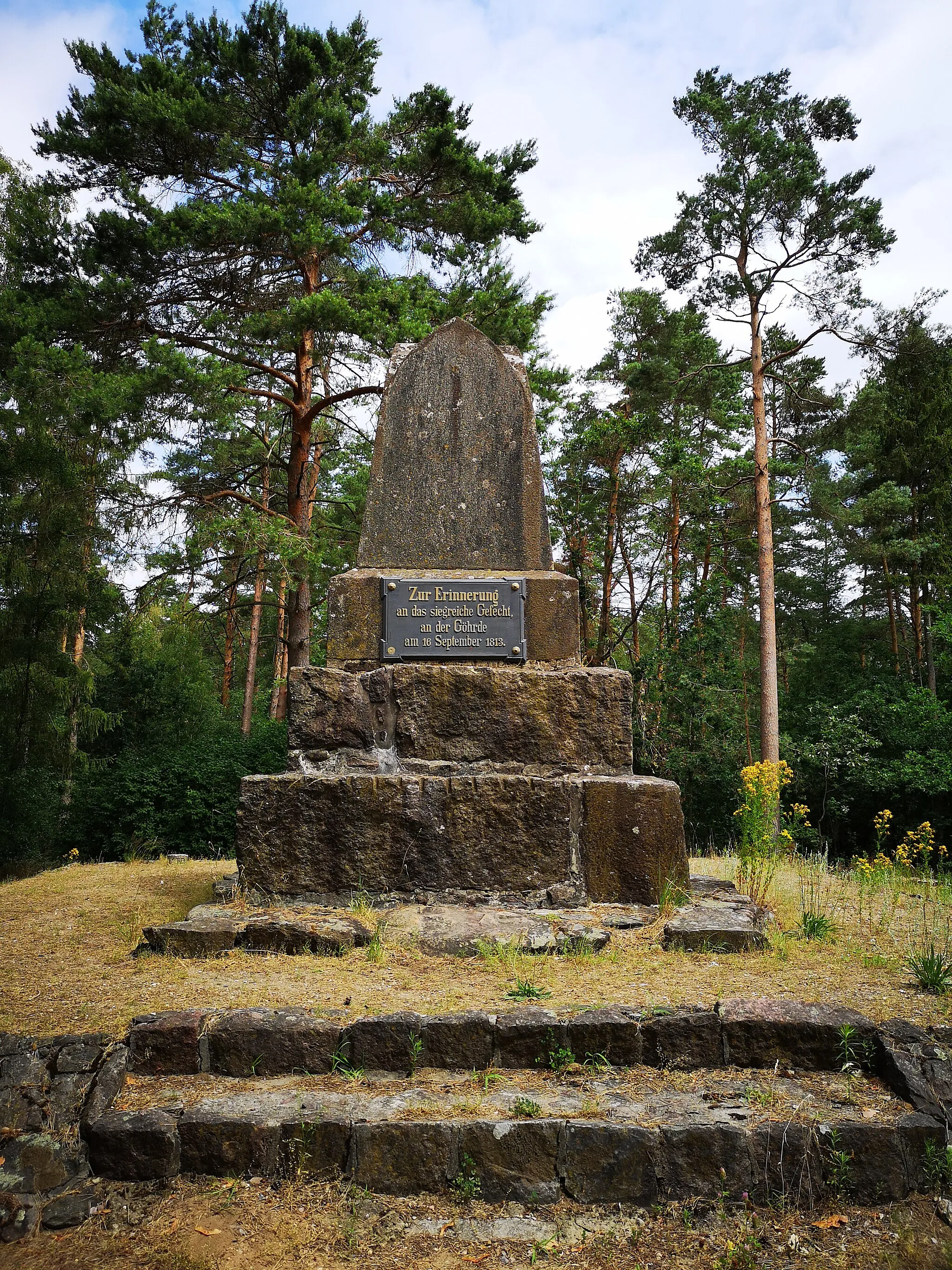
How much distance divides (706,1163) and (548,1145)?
459 millimetres

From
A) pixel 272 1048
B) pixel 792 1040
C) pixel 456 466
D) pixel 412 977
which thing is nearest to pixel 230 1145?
pixel 272 1048

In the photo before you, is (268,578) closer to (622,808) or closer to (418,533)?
(418,533)

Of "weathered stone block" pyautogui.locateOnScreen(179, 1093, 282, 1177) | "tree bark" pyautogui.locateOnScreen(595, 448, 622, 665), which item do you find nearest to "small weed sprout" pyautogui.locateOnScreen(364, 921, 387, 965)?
"weathered stone block" pyautogui.locateOnScreen(179, 1093, 282, 1177)

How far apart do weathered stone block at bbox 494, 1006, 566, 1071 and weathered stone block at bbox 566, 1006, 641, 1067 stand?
43 millimetres

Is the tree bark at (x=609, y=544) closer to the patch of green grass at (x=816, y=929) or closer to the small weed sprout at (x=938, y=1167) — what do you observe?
the patch of green grass at (x=816, y=929)

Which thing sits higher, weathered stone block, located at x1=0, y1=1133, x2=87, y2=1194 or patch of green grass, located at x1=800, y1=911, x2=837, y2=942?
patch of green grass, located at x1=800, y1=911, x2=837, y2=942

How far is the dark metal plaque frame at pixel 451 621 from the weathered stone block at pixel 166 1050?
2.52 meters

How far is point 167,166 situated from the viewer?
12.2 metres

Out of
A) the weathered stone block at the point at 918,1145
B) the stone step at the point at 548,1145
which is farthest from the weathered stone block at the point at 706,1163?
the weathered stone block at the point at 918,1145

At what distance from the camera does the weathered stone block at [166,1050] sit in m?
3.01

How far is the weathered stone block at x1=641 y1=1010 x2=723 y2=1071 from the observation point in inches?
119

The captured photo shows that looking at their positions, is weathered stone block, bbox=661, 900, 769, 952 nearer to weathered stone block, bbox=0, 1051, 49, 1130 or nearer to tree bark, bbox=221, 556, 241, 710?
weathered stone block, bbox=0, 1051, 49, 1130

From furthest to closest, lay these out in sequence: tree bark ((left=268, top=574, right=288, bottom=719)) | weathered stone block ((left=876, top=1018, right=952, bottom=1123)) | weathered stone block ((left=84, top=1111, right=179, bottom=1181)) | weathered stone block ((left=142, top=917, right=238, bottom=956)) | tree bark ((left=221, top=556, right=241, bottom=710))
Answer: tree bark ((left=221, top=556, right=241, bottom=710)) < tree bark ((left=268, top=574, right=288, bottom=719)) < weathered stone block ((left=142, top=917, right=238, bottom=956)) < weathered stone block ((left=876, top=1018, right=952, bottom=1123)) < weathered stone block ((left=84, top=1111, right=179, bottom=1181))

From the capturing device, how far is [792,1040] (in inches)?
118
